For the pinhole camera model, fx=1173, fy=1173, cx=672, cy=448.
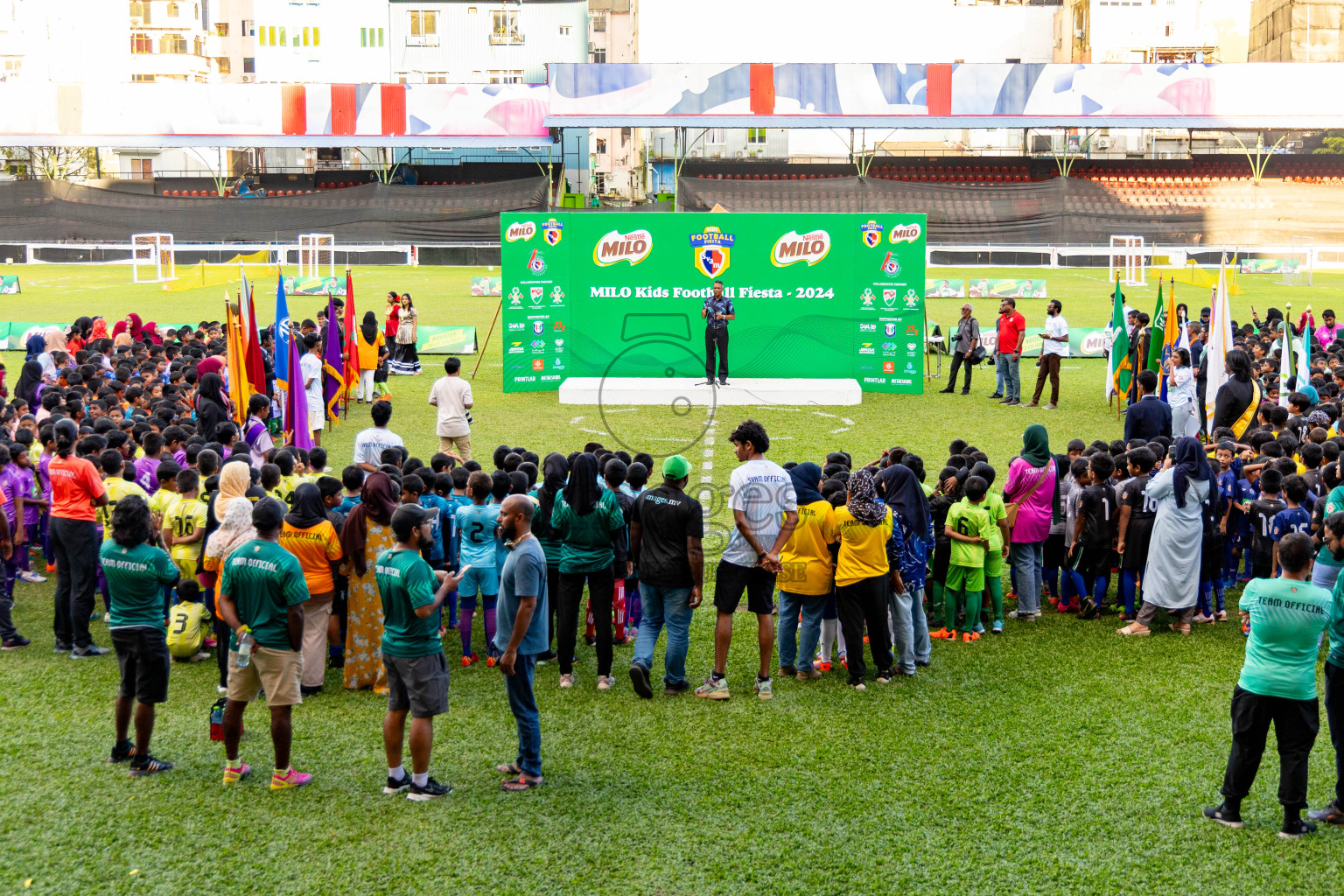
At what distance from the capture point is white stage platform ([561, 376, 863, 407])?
20016mm

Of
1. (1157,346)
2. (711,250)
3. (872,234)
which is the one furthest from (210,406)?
(1157,346)

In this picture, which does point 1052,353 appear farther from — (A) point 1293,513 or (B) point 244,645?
(B) point 244,645

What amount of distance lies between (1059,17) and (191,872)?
231 feet

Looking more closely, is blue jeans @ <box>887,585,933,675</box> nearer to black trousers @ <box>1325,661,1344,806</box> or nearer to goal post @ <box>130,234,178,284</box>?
black trousers @ <box>1325,661,1344,806</box>

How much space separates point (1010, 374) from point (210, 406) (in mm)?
12999

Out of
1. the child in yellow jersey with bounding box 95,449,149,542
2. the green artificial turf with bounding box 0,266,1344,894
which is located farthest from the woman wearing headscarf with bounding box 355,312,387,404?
the child in yellow jersey with bounding box 95,449,149,542

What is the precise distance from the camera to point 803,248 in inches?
835

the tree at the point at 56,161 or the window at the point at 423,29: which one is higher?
the window at the point at 423,29

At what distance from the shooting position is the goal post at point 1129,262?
39.8 metres

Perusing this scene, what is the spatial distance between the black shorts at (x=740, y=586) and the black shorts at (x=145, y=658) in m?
3.65

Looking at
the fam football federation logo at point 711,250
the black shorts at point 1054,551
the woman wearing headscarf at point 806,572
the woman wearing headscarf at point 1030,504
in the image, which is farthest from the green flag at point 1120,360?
the woman wearing headscarf at point 806,572

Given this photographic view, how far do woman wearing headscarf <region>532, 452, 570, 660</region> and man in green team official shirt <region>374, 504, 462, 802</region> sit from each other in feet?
5.59

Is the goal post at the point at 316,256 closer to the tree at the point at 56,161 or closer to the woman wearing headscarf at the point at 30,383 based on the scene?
the tree at the point at 56,161

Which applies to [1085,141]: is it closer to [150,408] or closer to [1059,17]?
[1059,17]
